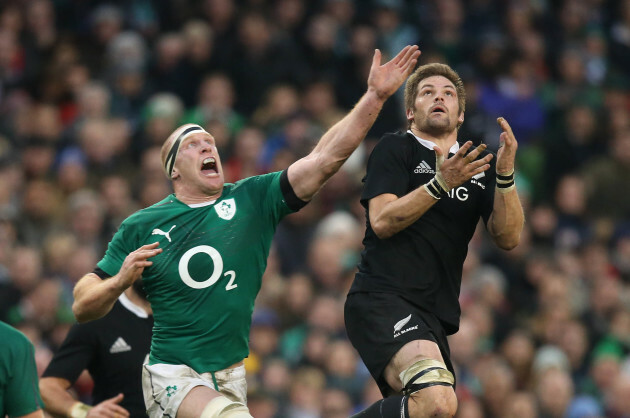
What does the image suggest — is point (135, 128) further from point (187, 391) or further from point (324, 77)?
point (187, 391)

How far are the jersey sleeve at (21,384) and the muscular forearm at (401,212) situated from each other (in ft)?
6.88

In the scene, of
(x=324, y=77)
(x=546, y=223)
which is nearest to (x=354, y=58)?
(x=324, y=77)

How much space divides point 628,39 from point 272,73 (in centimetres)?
578

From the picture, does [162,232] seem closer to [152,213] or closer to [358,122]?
[152,213]

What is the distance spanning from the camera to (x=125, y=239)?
6965mm

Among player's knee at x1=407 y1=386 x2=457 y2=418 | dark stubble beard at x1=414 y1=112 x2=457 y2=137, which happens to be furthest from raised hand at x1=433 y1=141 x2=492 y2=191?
player's knee at x1=407 y1=386 x2=457 y2=418

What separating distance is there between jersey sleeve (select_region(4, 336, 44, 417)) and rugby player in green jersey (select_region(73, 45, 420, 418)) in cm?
73

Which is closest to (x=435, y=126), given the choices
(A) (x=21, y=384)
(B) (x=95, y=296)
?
(B) (x=95, y=296)

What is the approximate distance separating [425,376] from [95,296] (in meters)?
1.96

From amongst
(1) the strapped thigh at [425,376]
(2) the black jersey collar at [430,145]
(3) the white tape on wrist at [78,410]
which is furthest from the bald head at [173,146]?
(1) the strapped thigh at [425,376]

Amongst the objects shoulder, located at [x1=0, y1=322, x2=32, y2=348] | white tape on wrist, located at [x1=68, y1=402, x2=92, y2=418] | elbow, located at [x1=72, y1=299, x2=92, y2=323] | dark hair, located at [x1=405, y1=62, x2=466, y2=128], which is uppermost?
dark hair, located at [x1=405, y1=62, x2=466, y2=128]

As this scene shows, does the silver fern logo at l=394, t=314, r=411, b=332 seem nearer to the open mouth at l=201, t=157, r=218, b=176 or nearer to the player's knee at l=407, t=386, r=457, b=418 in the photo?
the player's knee at l=407, t=386, r=457, b=418

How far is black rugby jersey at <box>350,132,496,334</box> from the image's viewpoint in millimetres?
6820

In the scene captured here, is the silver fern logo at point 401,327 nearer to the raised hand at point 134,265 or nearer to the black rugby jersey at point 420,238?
the black rugby jersey at point 420,238
